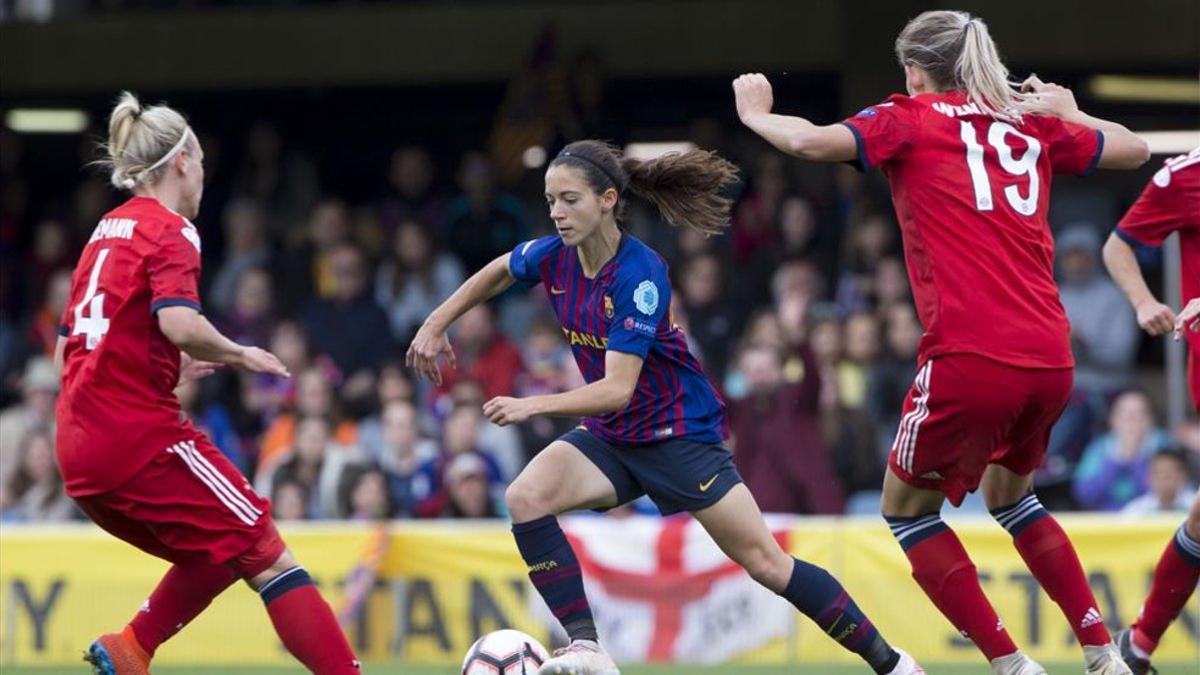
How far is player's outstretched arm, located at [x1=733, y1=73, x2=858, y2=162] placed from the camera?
5.89 meters

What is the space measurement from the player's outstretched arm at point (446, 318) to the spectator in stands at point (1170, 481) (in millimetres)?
4947

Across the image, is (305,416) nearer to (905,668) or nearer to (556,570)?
(556,570)

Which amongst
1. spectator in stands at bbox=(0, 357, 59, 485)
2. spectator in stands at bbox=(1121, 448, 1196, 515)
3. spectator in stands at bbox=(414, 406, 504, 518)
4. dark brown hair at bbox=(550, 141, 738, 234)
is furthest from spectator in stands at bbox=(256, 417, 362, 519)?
dark brown hair at bbox=(550, 141, 738, 234)

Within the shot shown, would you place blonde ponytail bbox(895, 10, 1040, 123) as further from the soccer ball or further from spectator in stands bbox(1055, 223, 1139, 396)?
spectator in stands bbox(1055, 223, 1139, 396)

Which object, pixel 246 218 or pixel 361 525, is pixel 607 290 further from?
pixel 246 218

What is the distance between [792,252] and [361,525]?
3833 millimetres

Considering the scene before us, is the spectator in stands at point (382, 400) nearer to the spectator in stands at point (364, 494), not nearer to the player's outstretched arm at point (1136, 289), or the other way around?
the spectator in stands at point (364, 494)

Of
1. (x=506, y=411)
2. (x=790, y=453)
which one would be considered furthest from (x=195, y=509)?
(x=790, y=453)

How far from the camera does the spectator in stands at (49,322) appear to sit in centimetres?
1391

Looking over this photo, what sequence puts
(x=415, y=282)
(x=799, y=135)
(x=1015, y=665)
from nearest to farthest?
(x=799, y=135)
(x=1015, y=665)
(x=415, y=282)

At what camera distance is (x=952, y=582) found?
634cm

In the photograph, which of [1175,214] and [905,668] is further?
[1175,214]

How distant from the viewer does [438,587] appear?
10.5 m

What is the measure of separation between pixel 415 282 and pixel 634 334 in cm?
739
